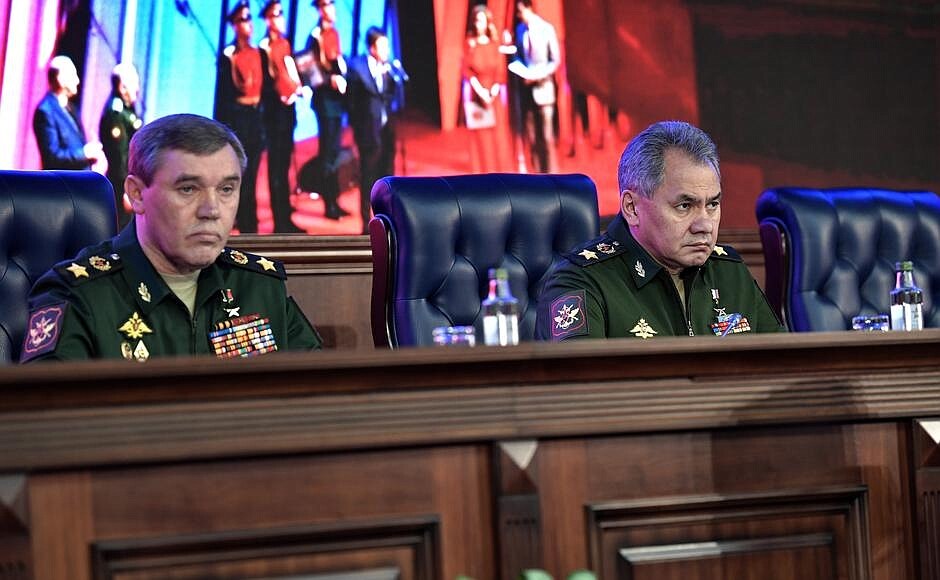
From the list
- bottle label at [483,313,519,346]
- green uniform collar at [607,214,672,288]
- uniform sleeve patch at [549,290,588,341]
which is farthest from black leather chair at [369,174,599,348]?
bottle label at [483,313,519,346]

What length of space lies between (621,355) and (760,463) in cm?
26

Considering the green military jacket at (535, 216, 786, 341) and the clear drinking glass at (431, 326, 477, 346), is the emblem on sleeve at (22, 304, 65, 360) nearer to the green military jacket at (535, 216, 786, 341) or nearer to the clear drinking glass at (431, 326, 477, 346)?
the clear drinking glass at (431, 326, 477, 346)

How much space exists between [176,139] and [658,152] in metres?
1.07

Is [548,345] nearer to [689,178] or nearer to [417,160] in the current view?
[689,178]

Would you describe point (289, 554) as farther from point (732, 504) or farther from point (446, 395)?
point (732, 504)

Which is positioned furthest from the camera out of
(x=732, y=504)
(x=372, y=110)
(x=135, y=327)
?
(x=372, y=110)

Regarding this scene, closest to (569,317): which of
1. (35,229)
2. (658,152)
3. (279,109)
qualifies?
(658,152)

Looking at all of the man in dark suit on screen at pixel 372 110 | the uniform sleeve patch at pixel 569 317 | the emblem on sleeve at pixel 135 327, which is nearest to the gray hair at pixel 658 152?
the uniform sleeve patch at pixel 569 317

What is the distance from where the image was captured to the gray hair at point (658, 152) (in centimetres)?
277

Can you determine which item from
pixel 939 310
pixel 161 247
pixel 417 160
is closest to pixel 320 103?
pixel 417 160

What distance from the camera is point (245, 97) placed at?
3412mm

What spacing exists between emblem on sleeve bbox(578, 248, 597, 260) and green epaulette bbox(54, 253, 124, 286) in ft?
3.28

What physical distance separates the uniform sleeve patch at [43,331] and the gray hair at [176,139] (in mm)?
336

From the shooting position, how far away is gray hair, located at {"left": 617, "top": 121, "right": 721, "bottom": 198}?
277cm
